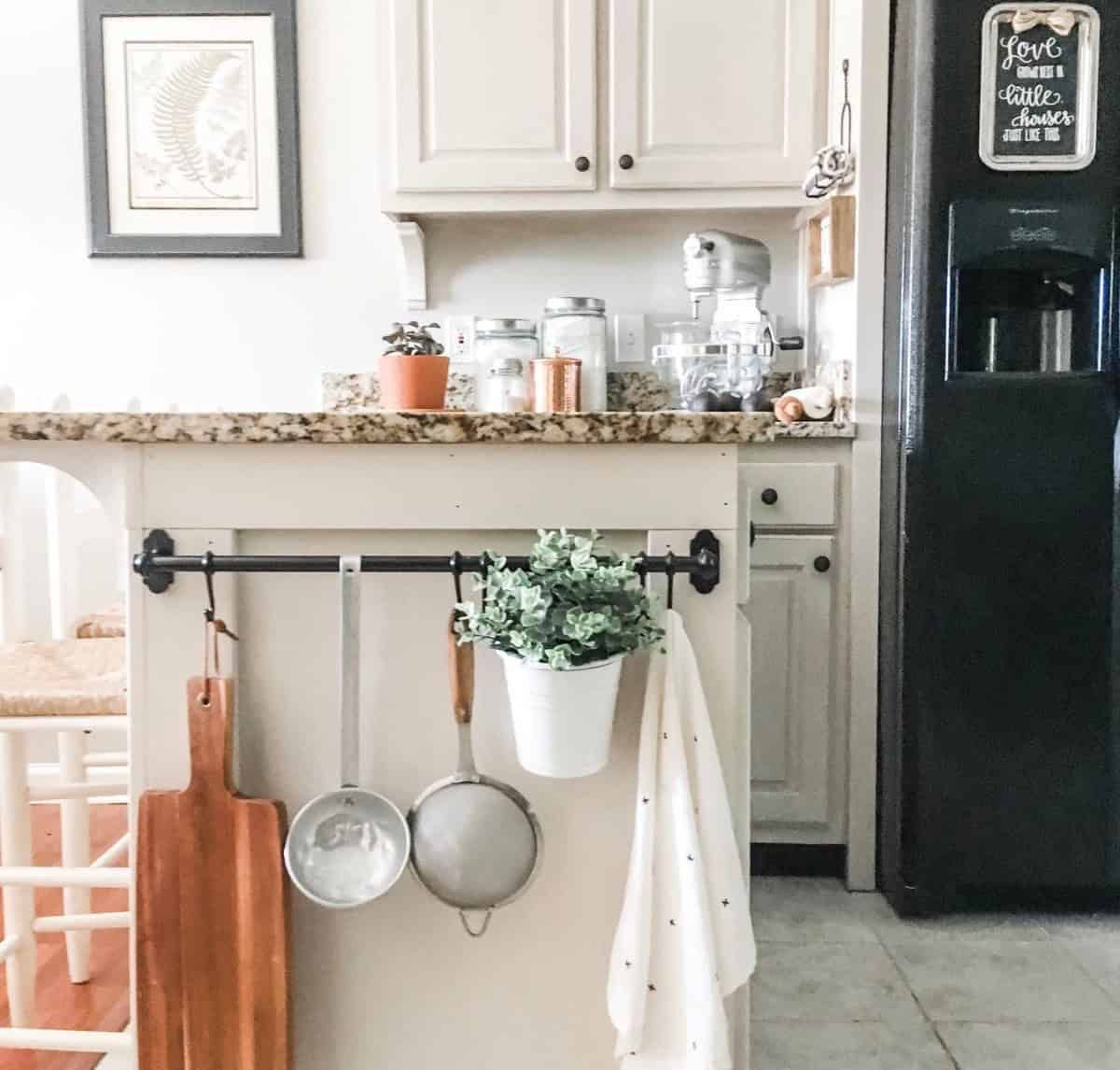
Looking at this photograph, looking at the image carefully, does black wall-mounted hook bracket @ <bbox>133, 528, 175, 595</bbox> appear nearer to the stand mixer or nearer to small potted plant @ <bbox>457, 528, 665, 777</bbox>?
small potted plant @ <bbox>457, 528, 665, 777</bbox>

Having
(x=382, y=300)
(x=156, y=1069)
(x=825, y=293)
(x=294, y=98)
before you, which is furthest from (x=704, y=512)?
(x=294, y=98)

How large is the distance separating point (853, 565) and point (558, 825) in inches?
48.7

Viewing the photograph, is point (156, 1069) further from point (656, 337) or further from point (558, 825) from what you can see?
point (656, 337)

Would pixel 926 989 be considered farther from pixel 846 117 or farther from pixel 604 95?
pixel 604 95

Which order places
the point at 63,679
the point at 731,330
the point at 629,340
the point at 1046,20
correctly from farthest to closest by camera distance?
the point at 629,340
the point at 731,330
the point at 1046,20
the point at 63,679

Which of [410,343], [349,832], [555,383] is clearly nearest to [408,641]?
[349,832]

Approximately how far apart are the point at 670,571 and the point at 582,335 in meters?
1.64

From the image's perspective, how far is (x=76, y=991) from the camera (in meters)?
1.86

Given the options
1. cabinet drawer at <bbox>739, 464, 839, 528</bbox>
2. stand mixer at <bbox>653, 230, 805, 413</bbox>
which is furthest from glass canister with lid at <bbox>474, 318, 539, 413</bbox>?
cabinet drawer at <bbox>739, 464, 839, 528</bbox>

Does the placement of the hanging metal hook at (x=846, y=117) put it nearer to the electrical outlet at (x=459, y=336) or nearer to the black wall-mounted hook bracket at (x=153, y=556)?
the electrical outlet at (x=459, y=336)

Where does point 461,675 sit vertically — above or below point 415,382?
below

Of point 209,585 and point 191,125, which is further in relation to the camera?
point 191,125

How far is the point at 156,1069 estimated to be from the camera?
3.63ft

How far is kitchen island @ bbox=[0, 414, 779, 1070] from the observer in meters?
1.13
